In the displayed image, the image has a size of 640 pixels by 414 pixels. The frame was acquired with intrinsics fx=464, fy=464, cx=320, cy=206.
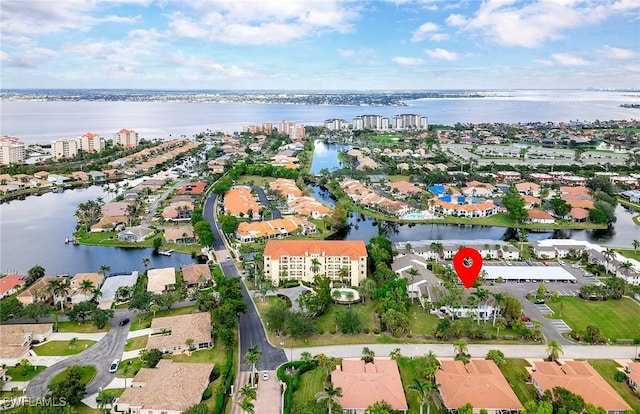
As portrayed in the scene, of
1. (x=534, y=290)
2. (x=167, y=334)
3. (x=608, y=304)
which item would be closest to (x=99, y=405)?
(x=167, y=334)

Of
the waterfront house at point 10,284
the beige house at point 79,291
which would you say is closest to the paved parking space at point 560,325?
the beige house at point 79,291

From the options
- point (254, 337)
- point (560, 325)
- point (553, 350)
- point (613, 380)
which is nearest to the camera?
point (613, 380)

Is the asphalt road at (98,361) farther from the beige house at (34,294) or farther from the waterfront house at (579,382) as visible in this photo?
the waterfront house at (579,382)

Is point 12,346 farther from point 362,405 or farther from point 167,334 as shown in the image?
point 362,405

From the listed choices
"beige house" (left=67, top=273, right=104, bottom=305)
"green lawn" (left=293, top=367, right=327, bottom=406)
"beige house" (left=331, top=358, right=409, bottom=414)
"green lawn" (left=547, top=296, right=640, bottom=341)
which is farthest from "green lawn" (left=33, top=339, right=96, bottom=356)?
"green lawn" (left=547, top=296, right=640, bottom=341)

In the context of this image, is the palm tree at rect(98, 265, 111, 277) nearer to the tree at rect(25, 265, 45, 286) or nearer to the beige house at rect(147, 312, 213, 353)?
the tree at rect(25, 265, 45, 286)

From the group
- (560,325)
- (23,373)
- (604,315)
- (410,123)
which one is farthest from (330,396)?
(410,123)

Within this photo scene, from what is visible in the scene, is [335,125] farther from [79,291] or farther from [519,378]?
[519,378]
